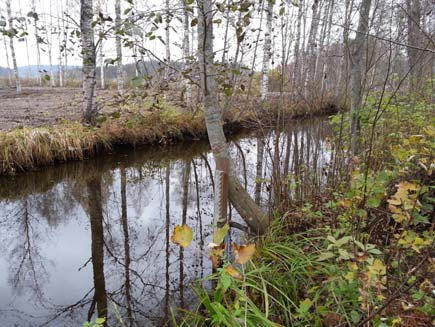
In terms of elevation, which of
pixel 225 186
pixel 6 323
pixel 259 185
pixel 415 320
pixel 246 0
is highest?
pixel 246 0

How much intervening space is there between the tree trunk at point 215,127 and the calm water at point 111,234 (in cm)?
28

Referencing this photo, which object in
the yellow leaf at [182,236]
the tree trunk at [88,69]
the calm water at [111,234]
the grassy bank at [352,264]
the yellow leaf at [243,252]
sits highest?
the tree trunk at [88,69]

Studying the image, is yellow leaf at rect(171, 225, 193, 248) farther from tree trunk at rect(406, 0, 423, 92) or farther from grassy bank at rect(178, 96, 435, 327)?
tree trunk at rect(406, 0, 423, 92)

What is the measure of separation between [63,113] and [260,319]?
10003 millimetres

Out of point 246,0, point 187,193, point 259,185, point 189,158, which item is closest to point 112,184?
point 187,193

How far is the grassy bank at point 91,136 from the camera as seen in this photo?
5965 millimetres

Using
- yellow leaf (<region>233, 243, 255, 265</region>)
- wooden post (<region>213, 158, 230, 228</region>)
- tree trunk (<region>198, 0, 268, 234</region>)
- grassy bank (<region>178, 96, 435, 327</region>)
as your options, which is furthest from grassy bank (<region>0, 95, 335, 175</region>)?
yellow leaf (<region>233, 243, 255, 265</region>)

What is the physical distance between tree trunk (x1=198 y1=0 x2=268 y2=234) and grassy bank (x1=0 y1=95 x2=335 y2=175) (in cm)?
133

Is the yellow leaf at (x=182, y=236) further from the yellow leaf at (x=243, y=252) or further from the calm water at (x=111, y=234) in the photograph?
the calm water at (x=111, y=234)

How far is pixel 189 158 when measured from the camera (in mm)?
7938

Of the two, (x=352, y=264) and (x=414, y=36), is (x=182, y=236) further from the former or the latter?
(x=414, y=36)

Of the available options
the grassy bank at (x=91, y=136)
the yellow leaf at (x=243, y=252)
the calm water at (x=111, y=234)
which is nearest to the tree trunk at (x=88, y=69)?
the grassy bank at (x=91, y=136)

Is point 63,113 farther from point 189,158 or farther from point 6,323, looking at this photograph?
point 6,323

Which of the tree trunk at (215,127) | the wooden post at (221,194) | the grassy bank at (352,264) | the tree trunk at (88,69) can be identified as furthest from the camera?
the tree trunk at (88,69)
